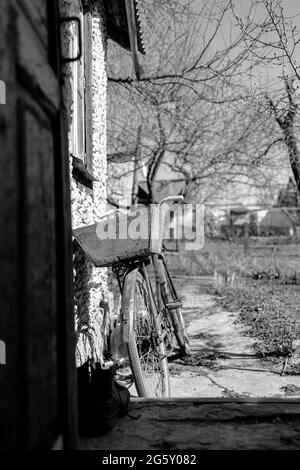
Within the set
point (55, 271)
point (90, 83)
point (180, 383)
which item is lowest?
point (180, 383)

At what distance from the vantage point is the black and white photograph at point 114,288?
1244 millimetres

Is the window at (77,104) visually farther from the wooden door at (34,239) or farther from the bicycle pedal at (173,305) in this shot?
the wooden door at (34,239)

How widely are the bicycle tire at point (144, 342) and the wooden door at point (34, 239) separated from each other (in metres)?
1.66

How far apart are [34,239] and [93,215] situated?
11.2ft

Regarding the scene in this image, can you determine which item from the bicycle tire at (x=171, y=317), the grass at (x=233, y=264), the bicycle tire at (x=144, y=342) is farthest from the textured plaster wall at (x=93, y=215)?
the grass at (x=233, y=264)

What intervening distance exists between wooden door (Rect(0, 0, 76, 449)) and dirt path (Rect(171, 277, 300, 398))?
258cm

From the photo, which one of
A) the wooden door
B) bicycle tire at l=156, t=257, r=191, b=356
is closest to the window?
bicycle tire at l=156, t=257, r=191, b=356

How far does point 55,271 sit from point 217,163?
1198cm

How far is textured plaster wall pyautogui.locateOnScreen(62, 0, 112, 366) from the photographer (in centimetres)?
375

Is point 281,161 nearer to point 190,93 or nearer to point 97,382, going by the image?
point 190,93

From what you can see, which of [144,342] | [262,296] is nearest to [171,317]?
[144,342]

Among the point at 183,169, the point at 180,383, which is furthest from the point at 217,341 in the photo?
the point at 183,169

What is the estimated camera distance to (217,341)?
564 centimetres

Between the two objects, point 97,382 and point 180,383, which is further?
point 180,383
